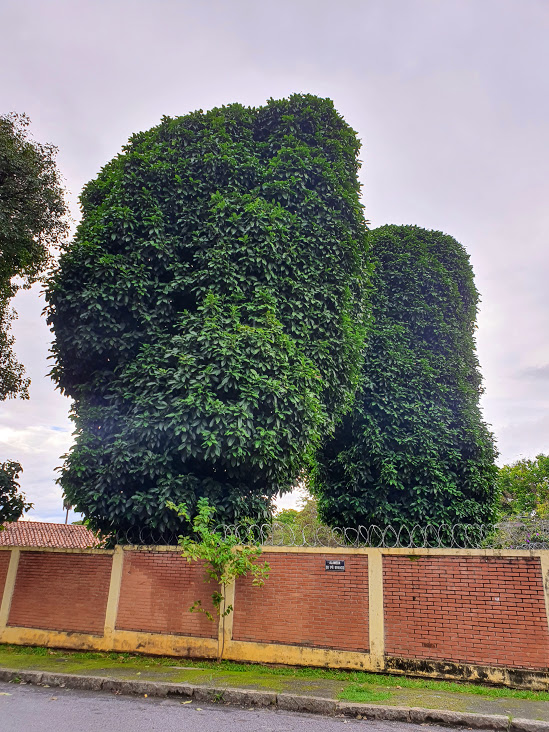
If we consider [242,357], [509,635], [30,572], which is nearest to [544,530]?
[509,635]

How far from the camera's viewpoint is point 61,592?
9.55 meters

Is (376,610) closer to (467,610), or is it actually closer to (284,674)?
(467,610)

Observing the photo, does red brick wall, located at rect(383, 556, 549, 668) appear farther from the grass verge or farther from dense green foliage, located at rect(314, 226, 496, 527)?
dense green foliage, located at rect(314, 226, 496, 527)

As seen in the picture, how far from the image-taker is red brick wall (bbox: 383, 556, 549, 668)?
6.55 metres

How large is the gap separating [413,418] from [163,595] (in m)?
7.79

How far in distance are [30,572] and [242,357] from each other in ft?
19.9

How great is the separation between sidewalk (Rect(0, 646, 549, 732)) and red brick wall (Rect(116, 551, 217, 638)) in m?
0.52

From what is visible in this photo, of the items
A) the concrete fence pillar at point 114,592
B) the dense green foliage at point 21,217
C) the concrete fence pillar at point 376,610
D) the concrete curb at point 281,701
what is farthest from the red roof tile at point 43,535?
the concrete fence pillar at point 376,610

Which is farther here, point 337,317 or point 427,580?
point 337,317

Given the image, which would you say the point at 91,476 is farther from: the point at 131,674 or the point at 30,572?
the point at 131,674

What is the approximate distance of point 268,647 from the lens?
7.71m

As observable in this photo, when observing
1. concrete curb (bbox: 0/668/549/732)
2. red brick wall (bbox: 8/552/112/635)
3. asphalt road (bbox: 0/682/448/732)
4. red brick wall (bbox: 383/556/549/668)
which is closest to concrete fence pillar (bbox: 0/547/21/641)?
red brick wall (bbox: 8/552/112/635)

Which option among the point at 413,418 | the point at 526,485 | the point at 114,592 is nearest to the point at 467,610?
the point at 114,592

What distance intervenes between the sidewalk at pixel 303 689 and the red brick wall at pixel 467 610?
411 mm
